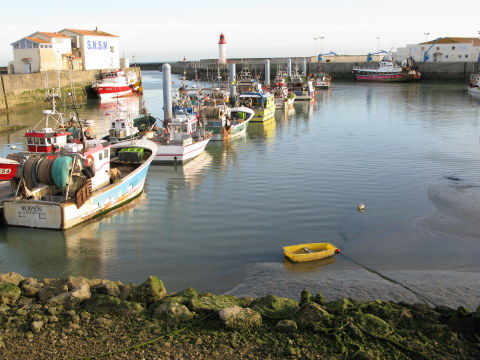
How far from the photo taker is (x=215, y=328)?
7336 mm

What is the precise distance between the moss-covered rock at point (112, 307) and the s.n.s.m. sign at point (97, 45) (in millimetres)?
57883

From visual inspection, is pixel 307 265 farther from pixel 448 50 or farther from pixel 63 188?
pixel 448 50

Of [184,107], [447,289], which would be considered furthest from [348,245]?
[184,107]

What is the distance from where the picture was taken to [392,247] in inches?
498

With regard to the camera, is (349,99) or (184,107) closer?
(184,107)

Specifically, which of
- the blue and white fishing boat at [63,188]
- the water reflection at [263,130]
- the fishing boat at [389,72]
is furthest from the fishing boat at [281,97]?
the fishing boat at [389,72]

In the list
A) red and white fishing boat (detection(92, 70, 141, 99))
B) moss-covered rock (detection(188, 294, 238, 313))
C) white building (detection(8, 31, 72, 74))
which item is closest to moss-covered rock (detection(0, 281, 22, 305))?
moss-covered rock (detection(188, 294, 238, 313))

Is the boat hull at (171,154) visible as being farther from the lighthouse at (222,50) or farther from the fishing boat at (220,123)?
the lighthouse at (222,50)

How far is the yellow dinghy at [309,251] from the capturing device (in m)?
11.5

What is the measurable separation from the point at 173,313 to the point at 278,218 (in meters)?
7.47

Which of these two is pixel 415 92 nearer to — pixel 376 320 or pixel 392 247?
pixel 392 247

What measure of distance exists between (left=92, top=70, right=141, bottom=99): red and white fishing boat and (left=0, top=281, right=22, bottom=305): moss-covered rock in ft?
156

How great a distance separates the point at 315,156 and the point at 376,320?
1718cm

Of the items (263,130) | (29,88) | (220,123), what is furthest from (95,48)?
(220,123)
